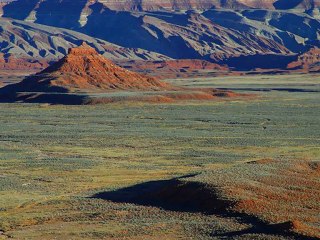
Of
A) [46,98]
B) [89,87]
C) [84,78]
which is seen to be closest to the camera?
[46,98]

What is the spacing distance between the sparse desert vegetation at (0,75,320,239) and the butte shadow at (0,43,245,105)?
19.8 metres

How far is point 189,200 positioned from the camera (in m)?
49.9

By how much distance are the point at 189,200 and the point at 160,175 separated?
11713 millimetres

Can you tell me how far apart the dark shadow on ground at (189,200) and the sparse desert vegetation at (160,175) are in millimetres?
63

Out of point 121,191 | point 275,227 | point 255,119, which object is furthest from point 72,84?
point 275,227

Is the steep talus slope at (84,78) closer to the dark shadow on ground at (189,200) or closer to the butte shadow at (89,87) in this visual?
the butte shadow at (89,87)

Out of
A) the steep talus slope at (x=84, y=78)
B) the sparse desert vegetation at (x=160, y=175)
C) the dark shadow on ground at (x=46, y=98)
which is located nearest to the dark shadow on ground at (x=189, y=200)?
the sparse desert vegetation at (x=160, y=175)

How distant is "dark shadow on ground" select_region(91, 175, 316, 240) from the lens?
43.1 meters

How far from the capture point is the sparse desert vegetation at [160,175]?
44562mm

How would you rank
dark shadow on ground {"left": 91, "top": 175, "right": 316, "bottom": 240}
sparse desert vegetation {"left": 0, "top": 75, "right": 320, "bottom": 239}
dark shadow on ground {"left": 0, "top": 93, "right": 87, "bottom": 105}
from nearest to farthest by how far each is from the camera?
dark shadow on ground {"left": 91, "top": 175, "right": 316, "bottom": 240}, sparse desert vegetation {"left": 0, "top": 75, "right": 320, "bottom": 239}, dark shadow on ground {"left": 0, "top": 93, "right": 87, "bottom": 105}

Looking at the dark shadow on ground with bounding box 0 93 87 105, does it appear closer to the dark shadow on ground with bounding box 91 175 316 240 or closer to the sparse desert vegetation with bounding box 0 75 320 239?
the sparse desert vegetation with bounding box 0 75 320 239

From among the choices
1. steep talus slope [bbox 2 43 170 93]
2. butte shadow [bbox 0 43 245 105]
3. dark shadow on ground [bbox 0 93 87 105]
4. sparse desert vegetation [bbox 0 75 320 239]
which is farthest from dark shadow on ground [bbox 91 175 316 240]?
steep talus slope [bbox 2 43 170 93]


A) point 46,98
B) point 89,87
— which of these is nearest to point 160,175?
point 46,98

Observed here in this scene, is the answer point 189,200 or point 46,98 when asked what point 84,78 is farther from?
point 189,200
